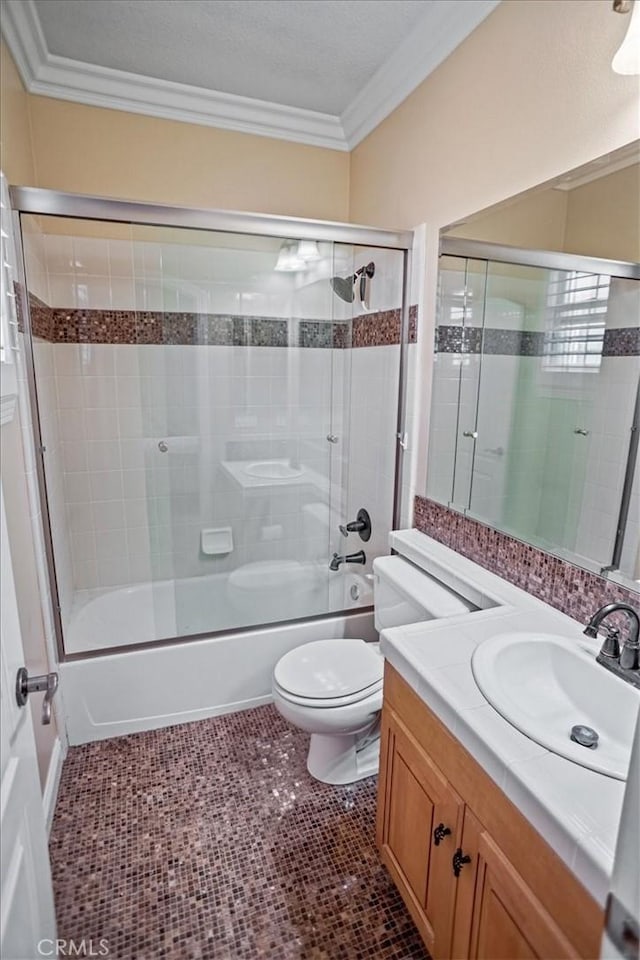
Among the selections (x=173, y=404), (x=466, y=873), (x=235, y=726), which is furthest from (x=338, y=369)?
(x=466, y=873)

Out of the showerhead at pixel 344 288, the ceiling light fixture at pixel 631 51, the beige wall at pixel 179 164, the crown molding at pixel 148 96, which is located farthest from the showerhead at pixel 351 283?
the ceiling light fixture at pixel 631 51

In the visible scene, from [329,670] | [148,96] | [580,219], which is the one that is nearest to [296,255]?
[148,96]

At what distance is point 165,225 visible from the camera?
1.87 m

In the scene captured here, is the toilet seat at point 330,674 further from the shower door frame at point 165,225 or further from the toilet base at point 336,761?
the shower door frame at point 165,225

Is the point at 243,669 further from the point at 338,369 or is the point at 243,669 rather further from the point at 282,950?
the point at 338,369

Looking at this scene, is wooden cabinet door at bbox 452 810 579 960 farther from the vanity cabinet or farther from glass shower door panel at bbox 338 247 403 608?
glass shower door panel at bbox 338 247 403 608

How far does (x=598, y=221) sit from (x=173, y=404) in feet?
6.57

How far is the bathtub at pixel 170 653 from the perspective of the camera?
2.01m

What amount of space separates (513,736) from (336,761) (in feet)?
3.59

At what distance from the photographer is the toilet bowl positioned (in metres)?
1.68

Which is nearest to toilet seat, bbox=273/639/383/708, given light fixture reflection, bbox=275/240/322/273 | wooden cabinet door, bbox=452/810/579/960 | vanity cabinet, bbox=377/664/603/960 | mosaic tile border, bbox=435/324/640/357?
vanity cabinet, bbox=377/664/603/960

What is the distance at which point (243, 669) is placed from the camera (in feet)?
7.25

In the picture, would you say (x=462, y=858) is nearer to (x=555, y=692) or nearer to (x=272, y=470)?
(x=555, y=692)

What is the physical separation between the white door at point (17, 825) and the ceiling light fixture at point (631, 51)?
1.65 metres
